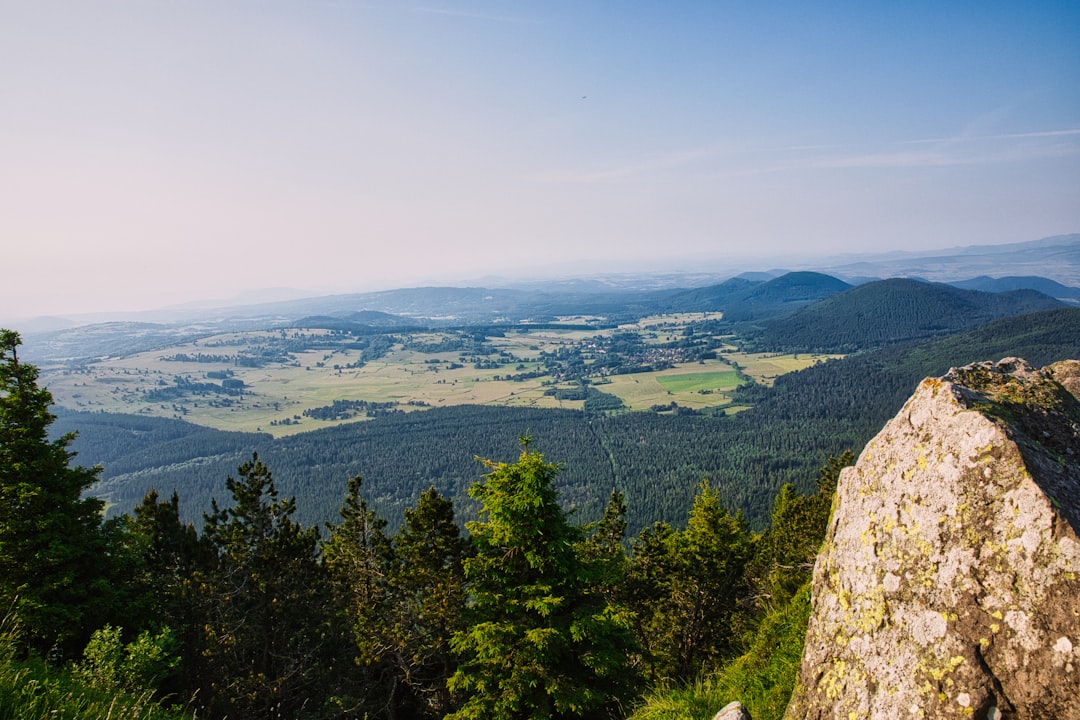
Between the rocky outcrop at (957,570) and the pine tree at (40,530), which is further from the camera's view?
the pine tree at (40,530)

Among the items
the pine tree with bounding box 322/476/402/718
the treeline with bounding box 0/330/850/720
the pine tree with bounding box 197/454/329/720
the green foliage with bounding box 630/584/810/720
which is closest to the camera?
the green foliage with bounding box 630/584/810/720

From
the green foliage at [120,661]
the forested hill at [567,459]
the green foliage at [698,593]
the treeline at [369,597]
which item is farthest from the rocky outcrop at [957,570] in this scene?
the forested hill at [567,459]

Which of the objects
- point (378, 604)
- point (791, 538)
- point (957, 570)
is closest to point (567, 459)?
point (791, 538)

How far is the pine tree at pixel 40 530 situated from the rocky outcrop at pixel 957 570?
21148 mm

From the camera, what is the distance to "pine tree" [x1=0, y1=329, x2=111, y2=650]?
1588 centimetres

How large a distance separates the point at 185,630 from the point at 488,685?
13546 mm

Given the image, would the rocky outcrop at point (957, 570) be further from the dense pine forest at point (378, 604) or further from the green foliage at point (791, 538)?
the green foliage at point (791, 538)

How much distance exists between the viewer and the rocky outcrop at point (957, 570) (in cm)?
436

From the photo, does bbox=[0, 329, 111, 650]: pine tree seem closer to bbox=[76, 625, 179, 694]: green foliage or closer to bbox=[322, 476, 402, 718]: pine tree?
bbox=[76, 625, 179, 694]: green foliage

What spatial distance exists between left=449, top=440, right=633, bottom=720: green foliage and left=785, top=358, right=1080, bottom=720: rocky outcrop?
30.6ft

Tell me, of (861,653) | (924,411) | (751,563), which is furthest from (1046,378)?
(751,563)

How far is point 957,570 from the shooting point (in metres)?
4.99

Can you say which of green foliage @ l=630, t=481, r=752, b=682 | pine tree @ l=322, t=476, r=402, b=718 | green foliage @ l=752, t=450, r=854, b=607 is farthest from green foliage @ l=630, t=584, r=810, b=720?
green foliage @ l=630, t=481, r=752, b=682

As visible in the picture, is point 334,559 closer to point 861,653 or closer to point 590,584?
point 590,584
